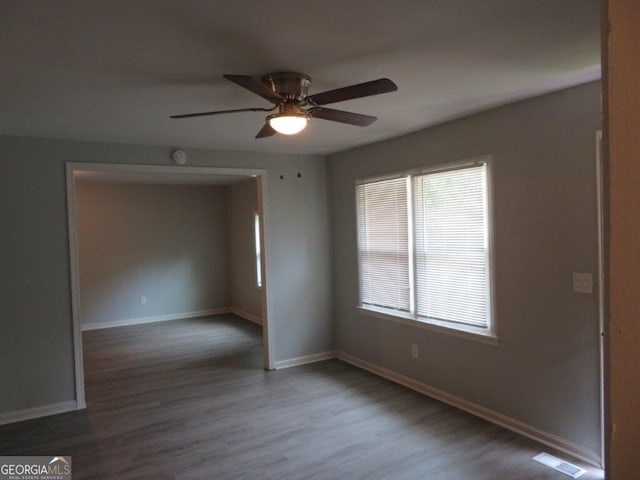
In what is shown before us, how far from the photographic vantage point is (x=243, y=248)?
312 inches

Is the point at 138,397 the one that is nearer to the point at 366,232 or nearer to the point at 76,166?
the point at 76,166

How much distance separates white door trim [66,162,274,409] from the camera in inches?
158

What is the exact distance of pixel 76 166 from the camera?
405cm

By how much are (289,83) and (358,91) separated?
1.57 feet

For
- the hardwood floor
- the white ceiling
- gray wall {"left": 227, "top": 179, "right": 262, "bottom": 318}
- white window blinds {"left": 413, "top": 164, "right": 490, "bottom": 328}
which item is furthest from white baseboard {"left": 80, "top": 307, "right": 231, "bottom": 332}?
white window blinds {"left": 413, "top": 164, "right": 490, "bottom": 328}

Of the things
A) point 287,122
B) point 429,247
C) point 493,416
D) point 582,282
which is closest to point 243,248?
point 429,247

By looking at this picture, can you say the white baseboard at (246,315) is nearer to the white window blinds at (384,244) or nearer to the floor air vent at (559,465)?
the white window blinds at (384,244)

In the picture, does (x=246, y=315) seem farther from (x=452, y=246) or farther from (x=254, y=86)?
(x=254, y=86)

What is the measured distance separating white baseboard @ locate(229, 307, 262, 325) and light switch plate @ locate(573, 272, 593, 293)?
5251mm

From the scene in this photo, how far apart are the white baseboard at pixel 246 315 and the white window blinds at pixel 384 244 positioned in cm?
299

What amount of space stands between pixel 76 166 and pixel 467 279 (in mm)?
3585

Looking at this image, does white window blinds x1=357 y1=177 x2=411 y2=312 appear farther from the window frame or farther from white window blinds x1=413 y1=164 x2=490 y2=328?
white window blinds x1=413 y1=164 x2=490 y2=328

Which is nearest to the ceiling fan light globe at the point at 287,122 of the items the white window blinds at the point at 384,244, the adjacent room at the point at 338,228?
the adjacent room at the point at 338,228


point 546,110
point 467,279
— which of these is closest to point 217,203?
point 467,279
